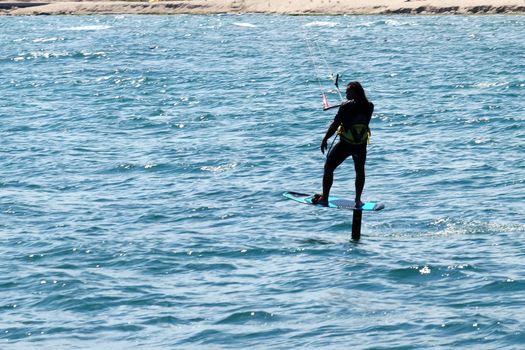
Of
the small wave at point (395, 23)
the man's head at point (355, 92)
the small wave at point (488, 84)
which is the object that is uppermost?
the man's head at point (355, 92)

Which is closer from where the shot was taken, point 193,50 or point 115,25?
point 193,50

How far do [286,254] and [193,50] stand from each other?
5301 cm

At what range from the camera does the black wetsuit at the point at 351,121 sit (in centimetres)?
2008

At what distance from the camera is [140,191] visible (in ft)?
91.9

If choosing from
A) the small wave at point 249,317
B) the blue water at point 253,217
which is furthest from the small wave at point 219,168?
the small wave at point 249,317

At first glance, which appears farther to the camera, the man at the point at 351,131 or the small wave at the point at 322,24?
the small wave at the point at 322,24

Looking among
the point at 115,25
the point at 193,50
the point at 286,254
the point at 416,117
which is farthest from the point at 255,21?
the point at 286,254

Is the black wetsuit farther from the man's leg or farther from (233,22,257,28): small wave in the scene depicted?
(233,22,257,28): small wave

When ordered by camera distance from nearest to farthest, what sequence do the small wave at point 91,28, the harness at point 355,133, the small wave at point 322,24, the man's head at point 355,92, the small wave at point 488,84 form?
the man's head at point 355,92, the harness at point 355,133, the small wave at point 488,84, the small wave at point 322,24, the small wave at point 91,28

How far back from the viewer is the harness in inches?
800

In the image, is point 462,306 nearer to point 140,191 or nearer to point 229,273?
point 229,273

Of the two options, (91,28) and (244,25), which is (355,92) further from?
(91,28)

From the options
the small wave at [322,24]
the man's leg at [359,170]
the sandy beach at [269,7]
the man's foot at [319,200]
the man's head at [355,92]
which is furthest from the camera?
the sandy beach at [269,7]

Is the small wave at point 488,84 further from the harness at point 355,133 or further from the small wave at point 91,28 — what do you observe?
the small wave at point 91,28
